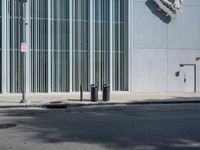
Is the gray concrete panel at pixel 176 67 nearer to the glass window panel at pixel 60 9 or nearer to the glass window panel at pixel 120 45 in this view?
the glass window panel at pixel 120 45

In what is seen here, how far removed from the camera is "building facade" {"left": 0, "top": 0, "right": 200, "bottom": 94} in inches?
1244

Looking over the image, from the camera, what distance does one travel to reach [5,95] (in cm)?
3081

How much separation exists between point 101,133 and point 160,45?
22.4m

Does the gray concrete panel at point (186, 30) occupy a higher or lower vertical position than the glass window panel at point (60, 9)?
lower

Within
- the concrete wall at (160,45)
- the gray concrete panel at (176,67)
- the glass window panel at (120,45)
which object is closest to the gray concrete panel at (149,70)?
the concrete wall at (160,45)

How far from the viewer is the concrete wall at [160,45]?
3438 cm

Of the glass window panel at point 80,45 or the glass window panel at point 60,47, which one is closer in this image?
the glass window panel at point 60,47

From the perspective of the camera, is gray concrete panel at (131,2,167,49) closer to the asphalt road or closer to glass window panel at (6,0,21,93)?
glass window panel at (6,0,21,93)

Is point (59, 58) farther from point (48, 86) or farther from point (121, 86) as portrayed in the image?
point (121, 86)

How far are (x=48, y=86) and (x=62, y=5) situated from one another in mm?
5493

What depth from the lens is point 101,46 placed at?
110 ft

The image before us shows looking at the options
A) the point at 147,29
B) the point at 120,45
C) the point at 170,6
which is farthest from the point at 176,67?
the point at 120,45

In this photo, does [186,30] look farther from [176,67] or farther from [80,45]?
[80,45]

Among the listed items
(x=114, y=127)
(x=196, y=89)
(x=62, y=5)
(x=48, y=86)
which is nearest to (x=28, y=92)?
(x=48, y=86)
